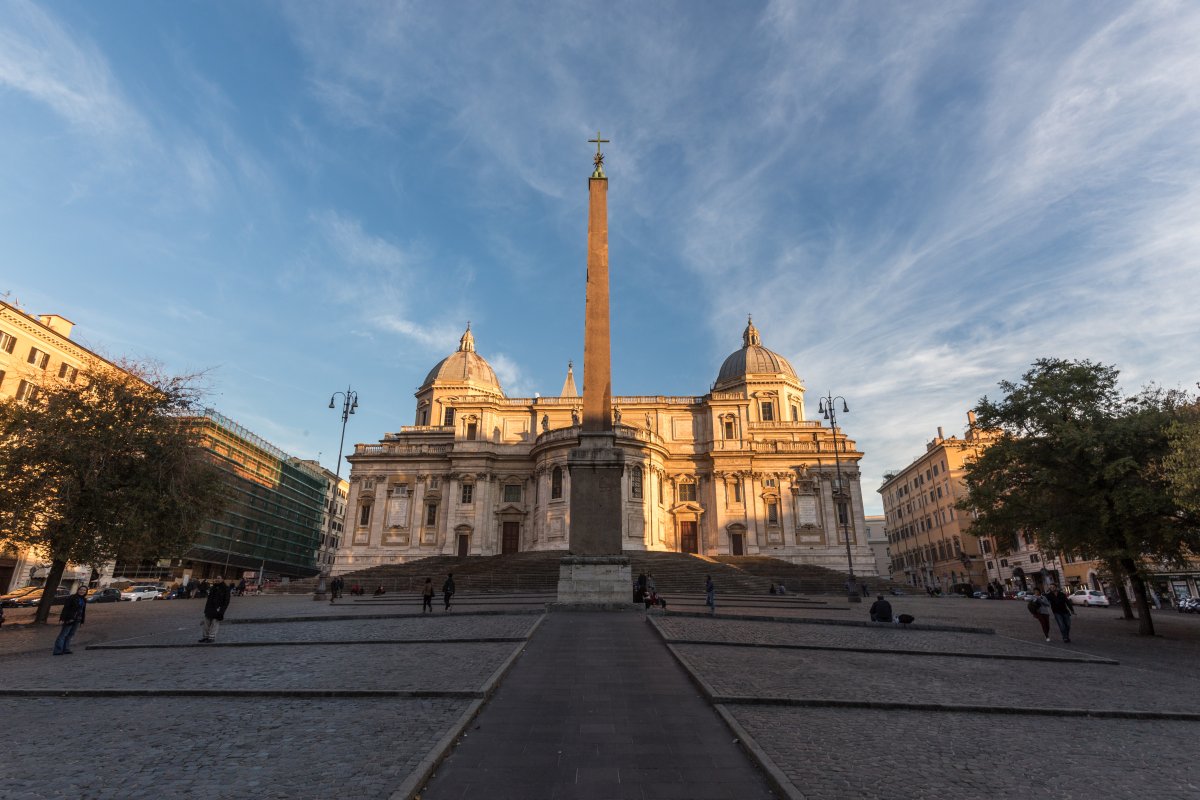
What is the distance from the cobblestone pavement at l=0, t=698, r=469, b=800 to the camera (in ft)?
15.5

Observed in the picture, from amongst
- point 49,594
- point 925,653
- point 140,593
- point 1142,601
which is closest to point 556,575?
point 49,594

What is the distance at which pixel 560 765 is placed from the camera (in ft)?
17.0

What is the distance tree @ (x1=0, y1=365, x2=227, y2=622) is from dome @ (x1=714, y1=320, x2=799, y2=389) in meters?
46.1

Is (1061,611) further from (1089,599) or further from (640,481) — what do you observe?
(640,481)

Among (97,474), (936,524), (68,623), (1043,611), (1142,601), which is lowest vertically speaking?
(68,623)

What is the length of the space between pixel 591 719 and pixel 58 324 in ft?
156

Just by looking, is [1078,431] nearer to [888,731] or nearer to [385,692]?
[888,731]

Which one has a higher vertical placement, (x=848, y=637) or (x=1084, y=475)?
(x=1084, y=475)

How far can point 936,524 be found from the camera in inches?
2286

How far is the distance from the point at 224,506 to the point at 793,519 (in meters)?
39.7

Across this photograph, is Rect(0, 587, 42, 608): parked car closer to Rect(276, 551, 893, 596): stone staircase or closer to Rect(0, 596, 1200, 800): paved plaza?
Rect(276, 551, 893, 596): stone staircase

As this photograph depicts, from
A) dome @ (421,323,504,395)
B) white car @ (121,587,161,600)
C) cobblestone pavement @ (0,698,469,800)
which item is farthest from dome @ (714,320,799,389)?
cobblestone pavement @ (0,698,469,800)

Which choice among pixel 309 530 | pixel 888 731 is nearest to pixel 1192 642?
pixel 888 731

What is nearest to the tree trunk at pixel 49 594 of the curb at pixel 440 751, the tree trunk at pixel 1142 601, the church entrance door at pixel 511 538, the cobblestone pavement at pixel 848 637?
the cobblestone pavement at pixel 848 637
